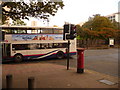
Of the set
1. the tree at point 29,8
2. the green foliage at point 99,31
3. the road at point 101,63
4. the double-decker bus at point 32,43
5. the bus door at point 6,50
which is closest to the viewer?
the tree at point 29,8

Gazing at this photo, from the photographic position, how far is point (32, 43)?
13.9 meters

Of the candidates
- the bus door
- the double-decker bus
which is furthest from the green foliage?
the bus door

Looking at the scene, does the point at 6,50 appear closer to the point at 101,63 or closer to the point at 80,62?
the point at 80,62

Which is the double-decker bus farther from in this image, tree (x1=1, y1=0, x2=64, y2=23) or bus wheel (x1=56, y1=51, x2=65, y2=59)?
tree (x1=1, y1=0, x2=64, y2=23)

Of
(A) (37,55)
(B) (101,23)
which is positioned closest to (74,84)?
(A) (37,55)

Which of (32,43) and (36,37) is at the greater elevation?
(36,37)

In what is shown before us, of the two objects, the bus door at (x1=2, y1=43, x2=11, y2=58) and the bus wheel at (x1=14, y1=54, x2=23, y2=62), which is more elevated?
the bus door at (x1=2, y1=43, x2=11, y2=58)

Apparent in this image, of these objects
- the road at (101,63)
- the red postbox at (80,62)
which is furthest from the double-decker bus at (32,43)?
the red postbox at (80,62)

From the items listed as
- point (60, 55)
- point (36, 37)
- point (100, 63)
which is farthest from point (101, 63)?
point (36, 37)

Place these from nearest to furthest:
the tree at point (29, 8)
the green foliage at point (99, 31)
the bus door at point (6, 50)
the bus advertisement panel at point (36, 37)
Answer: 1. the tree at point (29, 8)
2. the bus door at point (6, 50)
3. the bus advertisement panel at point (36, 37)
4. the green foliage at point (99, 31)

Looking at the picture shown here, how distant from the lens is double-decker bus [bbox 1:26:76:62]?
13.0m

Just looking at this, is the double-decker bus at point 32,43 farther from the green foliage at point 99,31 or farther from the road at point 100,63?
the green foliage at point 99,31

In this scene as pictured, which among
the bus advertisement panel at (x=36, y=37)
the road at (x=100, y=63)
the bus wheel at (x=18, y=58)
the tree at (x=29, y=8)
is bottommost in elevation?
the road at (x=100, y=63)

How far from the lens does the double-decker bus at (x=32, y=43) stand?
13.0m
